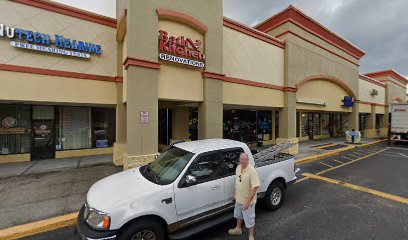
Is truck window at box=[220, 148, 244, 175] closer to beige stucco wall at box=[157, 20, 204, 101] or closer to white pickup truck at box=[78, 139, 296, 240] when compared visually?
white pickup truck at box=[78, 139, 296, 240]

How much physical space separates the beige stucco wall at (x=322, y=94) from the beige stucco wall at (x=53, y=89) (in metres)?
12.7

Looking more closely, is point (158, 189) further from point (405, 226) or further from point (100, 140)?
point (100, 140)

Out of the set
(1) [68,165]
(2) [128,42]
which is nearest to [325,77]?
(2) [128,42]

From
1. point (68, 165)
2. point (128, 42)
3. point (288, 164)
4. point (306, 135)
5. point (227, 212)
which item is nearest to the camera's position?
point (227, 212)

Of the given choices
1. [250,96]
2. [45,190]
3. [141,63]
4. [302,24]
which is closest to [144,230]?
[45,190]

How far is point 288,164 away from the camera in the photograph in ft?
18.2

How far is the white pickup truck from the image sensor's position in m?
3.09

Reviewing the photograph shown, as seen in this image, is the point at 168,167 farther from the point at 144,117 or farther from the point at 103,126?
the point at 103,126

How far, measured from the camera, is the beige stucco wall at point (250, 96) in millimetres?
10555

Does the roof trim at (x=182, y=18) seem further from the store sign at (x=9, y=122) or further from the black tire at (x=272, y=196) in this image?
the store sign at (x=9, y=122)

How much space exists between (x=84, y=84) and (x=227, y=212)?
912 centimetres

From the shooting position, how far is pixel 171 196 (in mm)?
3486

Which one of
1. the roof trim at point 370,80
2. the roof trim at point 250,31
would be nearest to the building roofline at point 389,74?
the roof trim at point 370,80

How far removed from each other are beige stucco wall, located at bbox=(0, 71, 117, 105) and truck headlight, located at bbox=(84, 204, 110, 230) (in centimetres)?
789
